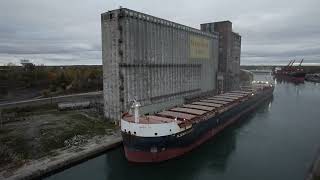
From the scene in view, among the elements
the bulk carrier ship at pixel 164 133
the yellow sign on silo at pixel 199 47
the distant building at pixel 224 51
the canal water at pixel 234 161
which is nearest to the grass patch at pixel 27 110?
the canal water at pixel 234 161

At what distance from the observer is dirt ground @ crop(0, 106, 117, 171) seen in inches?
828

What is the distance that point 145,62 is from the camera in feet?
109

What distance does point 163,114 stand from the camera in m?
28.0

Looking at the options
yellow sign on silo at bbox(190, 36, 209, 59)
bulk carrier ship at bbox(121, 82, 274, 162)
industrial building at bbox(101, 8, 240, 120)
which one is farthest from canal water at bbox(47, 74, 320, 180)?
yellow sign on silo at bbox(190, 36, 209, 59)

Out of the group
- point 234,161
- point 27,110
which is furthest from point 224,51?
point 27,110

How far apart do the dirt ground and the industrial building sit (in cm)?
361

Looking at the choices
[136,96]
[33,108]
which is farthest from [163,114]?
[33,108]

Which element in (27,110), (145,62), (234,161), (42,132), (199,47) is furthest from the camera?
(199,47)

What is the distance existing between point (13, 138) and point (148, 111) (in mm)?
15846

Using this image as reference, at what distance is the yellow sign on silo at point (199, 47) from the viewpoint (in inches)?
1764

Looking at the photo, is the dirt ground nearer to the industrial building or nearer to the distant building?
the industrial building

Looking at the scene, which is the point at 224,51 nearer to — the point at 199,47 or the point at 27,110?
the point at 199,47

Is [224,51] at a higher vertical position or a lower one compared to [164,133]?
higher

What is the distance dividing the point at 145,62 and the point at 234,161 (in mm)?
16630
